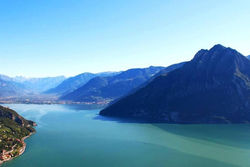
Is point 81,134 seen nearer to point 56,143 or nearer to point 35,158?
point 56,143

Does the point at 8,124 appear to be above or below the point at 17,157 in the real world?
above

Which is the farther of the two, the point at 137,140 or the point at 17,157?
the point at 137,140

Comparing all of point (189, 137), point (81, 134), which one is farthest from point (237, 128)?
point (81, 134)

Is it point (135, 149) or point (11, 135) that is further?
point (11, 135)

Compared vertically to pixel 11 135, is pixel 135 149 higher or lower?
lower

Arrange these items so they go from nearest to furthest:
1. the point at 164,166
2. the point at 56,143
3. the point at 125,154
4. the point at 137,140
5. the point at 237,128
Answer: the point at 164,166
the point at 125,154
the point at 56,143
the point at 137,140
the point at 237,128

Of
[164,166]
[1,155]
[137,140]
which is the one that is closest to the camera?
[164,166]

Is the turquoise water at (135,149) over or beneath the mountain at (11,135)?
beneath

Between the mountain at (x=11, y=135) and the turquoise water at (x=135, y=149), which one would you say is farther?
the mountain at (x=11, y=135)
